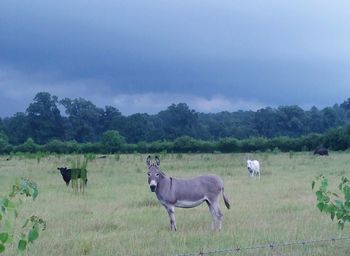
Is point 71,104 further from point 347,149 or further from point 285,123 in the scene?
point 347,149

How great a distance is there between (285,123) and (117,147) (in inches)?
1855

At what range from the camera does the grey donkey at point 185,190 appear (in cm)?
1223

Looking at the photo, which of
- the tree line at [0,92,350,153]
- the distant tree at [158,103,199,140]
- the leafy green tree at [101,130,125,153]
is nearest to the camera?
the leafy green tree at [101,130,125,153]

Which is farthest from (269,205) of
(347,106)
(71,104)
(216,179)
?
(347,106)

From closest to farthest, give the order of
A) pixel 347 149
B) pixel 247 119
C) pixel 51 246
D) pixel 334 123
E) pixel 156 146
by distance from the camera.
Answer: pixel 51 246, pixel 347 149, pixel 156 146, pixel 334 123, pixel 247 119

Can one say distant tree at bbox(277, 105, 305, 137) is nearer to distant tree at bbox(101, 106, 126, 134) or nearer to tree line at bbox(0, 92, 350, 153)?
tree line at bbox(0, 92, 350, 153)

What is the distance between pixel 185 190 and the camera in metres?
12.3

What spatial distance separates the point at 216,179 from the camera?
1252cm

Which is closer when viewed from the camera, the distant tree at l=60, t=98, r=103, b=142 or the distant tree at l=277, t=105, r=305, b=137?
the distant tree at l=60, t=98, r=103, b=142

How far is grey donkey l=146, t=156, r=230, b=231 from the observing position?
482 inches

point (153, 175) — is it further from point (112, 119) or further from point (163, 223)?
point (112, 119)

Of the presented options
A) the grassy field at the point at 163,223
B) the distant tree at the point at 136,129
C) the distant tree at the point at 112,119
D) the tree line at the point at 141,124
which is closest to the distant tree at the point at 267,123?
the tree line at the point at 141,124

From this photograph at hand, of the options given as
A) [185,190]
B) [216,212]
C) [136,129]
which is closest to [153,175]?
[185,190]

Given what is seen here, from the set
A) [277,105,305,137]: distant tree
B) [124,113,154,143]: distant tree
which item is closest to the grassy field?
[124,113,154,143]: distant tree
